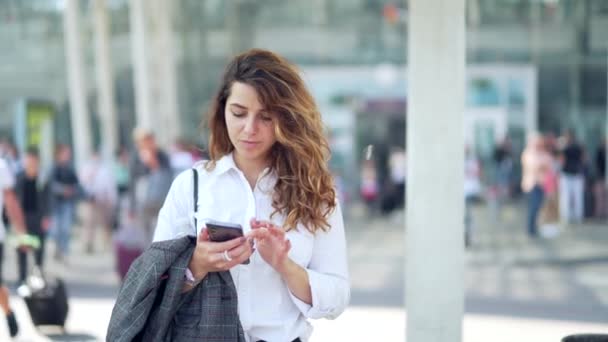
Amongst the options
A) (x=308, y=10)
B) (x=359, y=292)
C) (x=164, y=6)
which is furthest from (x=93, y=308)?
(x=308, y=10)

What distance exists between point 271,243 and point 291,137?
35cm

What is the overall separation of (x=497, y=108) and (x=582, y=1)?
3.55 meters

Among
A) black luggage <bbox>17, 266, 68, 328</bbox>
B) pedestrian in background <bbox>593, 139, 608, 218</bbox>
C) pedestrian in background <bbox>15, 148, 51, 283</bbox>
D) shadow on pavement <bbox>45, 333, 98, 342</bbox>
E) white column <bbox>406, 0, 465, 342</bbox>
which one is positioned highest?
white column <bbox>406, 0, 465, 342</bbox>

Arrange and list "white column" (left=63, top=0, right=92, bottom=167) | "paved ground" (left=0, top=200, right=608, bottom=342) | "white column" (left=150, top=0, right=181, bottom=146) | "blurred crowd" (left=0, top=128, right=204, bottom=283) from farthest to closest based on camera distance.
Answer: "white column" (left=63, top=0, right=92, bottom=167) < "white column" (left=150, top=0, right=181, bottom=146) < "blurred crowd" (left=0, top=128, right=204, bottom=283) < "paved ground" (left=0, top=200, right=608, bottom=342)

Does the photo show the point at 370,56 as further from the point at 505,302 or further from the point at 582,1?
the point at 505,302

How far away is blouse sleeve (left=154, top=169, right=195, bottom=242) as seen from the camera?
321cm

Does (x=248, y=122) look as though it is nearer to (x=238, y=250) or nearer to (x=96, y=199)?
(x=238, y=250)

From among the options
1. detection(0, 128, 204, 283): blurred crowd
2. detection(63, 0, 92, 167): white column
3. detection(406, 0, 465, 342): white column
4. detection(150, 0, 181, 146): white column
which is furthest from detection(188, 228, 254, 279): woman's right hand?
detection(63, 0, 92, 167): white column

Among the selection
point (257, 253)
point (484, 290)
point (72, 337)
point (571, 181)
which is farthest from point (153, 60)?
point (257, 253)

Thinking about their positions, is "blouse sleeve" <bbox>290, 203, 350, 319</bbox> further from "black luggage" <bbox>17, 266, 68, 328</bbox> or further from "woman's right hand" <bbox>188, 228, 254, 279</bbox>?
"black luggage" <bbox>17, 266, 68, 328</bbox>

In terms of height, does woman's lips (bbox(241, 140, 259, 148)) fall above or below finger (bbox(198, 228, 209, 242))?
above

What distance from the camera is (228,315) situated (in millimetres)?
3088

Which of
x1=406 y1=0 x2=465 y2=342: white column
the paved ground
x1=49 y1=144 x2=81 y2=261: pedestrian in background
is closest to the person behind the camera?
x1=406 y1=0 x2=465 y2=342: white column

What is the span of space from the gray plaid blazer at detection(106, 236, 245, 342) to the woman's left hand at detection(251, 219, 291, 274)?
0.47 feet
